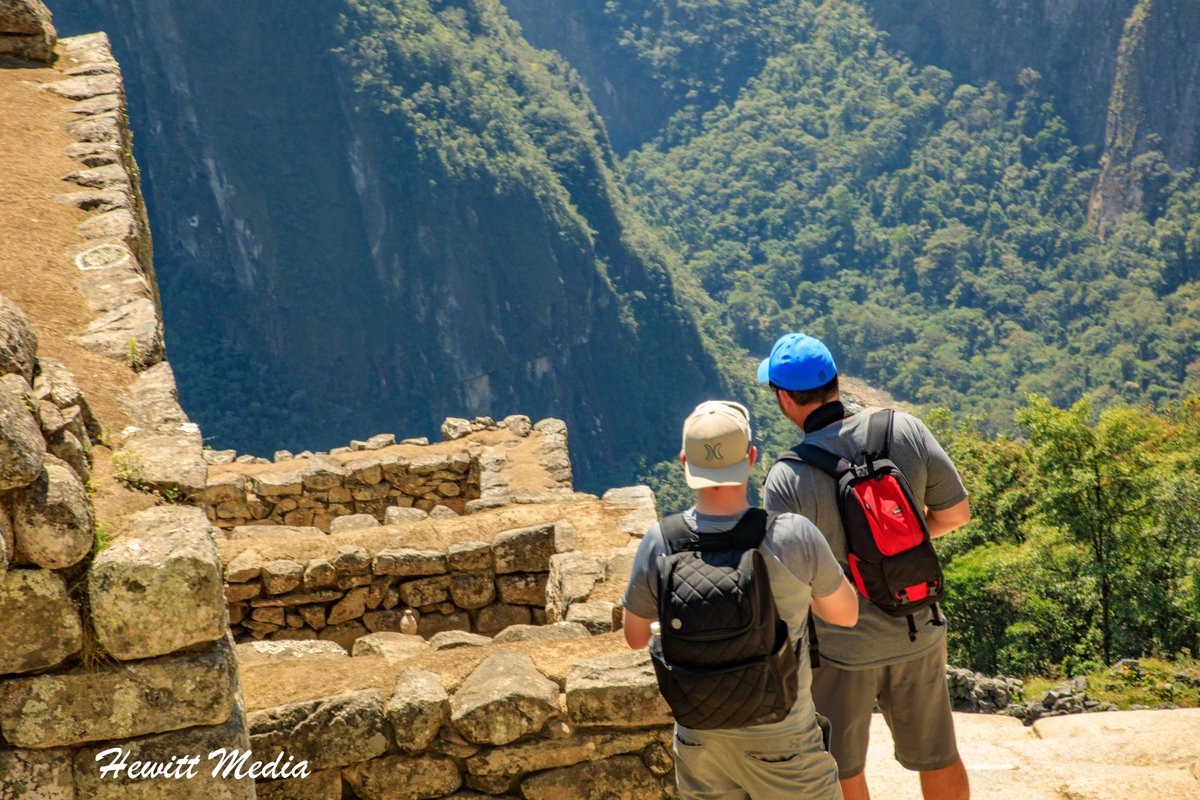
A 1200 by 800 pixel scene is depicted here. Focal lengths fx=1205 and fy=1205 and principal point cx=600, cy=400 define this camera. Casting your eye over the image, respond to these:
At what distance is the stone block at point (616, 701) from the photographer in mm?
4773

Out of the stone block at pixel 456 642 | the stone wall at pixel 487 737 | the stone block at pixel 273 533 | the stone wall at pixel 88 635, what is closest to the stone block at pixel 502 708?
the stone wall at pixel 487 737

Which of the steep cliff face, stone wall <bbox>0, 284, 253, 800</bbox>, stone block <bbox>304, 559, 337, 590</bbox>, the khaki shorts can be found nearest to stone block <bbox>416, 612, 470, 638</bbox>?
stone block <bbox>304, 559, 337, 590</bbox>

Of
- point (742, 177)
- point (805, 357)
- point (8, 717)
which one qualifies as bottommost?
point (742, 177)

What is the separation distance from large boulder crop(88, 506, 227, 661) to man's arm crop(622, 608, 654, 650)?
1168 millimetres

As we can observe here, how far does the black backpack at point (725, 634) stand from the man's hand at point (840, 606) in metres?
0.17

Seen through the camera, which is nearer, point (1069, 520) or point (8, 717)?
point (8, 717)

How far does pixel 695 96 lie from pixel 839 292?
4234cm

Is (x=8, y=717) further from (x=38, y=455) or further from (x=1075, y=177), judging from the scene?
(x=1075, y=177)

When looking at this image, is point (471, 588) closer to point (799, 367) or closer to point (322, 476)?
point (322, 476)

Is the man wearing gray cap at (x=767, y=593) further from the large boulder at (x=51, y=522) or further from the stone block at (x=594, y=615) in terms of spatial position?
the stone block at (x=594, y=615)

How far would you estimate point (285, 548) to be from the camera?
7879 mm

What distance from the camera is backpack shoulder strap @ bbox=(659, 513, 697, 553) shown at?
10.9 feet

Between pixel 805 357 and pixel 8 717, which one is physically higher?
pixel 805 357

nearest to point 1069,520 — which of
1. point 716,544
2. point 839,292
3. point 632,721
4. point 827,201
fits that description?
point 632,721
